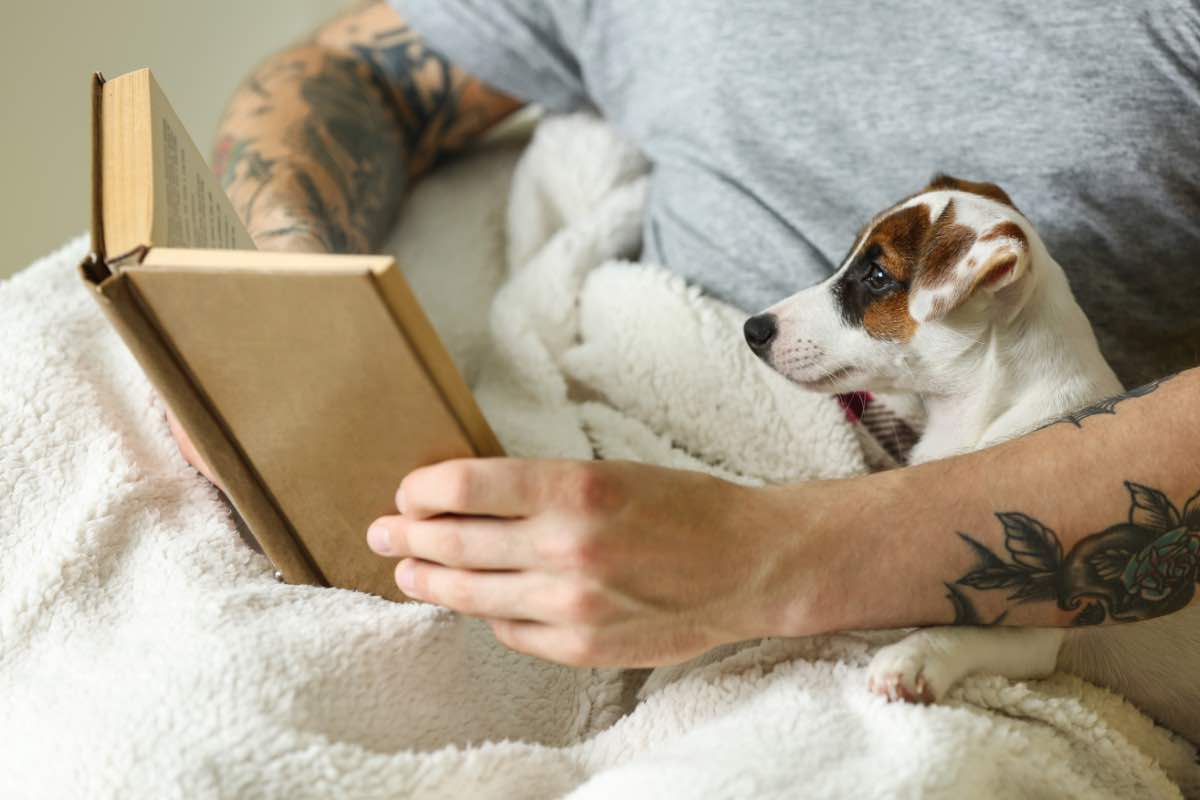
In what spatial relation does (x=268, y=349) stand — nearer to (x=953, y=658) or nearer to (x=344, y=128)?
(x=953, y=658)

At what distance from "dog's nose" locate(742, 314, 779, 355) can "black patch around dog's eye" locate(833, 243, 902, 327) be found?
61 millimetres

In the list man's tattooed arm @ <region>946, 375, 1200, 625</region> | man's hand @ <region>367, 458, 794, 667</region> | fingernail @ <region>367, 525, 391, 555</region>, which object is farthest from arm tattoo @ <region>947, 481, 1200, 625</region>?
fingernail @ <region>367, 525, 391, 555</region>

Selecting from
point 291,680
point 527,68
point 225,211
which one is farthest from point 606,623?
point 527,68

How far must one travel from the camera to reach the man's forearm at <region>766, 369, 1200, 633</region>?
0.68 m

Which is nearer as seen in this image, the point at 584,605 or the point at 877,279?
the point at 584,605

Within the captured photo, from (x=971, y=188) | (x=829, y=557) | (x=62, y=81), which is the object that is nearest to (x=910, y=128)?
(x=971, y=188)

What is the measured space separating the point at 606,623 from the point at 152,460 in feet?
1.39

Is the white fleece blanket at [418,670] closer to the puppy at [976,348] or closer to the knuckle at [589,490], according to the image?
the puppy at [976,348]

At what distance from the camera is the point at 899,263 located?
Result: 88cm

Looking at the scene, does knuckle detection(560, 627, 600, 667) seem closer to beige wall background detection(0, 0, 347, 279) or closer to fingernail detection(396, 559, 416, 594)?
fingernail detection(396, 559, 416, 594)

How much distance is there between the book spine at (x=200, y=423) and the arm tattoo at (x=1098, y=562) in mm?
462

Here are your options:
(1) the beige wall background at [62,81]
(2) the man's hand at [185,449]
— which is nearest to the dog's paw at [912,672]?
(2) the man's hand at [185,449]

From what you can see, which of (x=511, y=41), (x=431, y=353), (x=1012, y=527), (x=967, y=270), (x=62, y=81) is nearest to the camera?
(x=431, y=353)

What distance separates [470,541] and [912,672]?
0.30 meters
